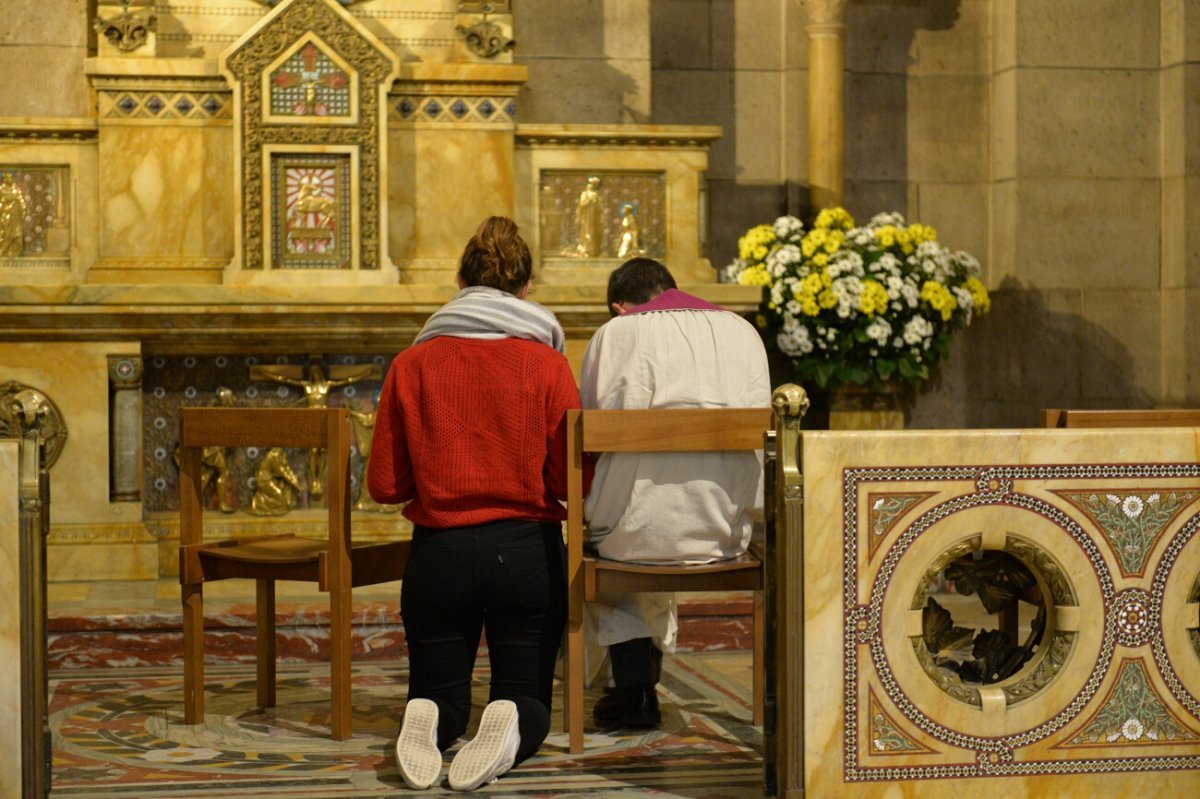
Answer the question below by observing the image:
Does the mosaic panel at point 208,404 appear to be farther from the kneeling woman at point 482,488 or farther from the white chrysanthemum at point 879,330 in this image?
the kneeling woman at point 482,488

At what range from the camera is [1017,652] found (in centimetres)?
392

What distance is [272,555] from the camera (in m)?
4.61

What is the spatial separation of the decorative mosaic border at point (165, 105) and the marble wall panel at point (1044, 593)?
391cm

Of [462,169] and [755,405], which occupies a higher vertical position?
[462,169]

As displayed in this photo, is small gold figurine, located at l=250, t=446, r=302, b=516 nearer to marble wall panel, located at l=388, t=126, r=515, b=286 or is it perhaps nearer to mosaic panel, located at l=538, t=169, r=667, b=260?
marble wall panel, located at l=388, t=126, r=515, b=286

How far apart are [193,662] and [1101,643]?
99.6 inches

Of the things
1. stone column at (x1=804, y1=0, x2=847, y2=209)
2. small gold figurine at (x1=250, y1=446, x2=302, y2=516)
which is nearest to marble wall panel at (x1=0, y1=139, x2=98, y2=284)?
small gold figurine at (x1=250, y1=446, x2=302, y2=516)

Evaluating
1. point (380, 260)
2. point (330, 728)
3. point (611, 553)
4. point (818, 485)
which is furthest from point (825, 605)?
point (380, 260)

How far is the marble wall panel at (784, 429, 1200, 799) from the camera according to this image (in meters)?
3.70

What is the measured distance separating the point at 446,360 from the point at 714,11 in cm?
461

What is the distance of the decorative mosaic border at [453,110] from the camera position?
6887mm

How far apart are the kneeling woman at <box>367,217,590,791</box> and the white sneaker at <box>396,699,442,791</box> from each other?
107 mm

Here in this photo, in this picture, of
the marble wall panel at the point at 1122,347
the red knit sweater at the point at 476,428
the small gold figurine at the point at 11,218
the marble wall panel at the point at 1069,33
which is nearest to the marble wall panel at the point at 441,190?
the small gold figurine at the point at 11,218

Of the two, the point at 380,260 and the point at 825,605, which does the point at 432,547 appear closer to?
the point at 825,605
